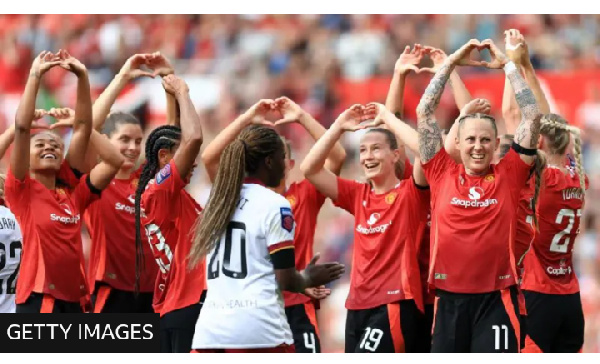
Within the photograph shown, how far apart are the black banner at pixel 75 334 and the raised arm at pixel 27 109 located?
114 centimetres

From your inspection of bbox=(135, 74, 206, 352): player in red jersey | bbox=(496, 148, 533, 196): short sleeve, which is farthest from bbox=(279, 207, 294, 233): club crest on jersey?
bbox=(496, 148, 533, 196): short sleeve

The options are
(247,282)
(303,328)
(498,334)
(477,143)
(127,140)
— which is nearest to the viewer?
(247,282)

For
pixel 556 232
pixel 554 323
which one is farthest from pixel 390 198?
pixel 554 323

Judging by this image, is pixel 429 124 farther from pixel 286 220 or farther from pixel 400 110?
pixel 286 220

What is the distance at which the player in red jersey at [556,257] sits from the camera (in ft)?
28.2

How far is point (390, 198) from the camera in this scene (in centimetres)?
798

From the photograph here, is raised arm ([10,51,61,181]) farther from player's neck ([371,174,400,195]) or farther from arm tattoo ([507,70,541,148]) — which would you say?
arm tattoo ([507,70,541,148])

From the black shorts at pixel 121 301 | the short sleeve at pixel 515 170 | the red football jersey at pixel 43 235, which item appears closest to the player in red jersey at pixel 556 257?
the short sleeve at pixel 515 170

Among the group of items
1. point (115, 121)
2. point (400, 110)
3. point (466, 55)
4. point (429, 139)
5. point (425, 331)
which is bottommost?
point (425, 331)

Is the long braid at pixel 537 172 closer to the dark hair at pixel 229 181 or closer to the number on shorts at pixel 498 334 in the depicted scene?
the number on shorts at pixel 498 334

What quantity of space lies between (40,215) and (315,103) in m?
6.52

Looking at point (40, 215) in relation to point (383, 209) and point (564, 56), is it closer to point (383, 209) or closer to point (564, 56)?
point (383, 209)

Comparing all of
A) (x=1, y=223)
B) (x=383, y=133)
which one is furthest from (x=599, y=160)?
(x=1, y=223)

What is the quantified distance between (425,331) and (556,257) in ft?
4.59
